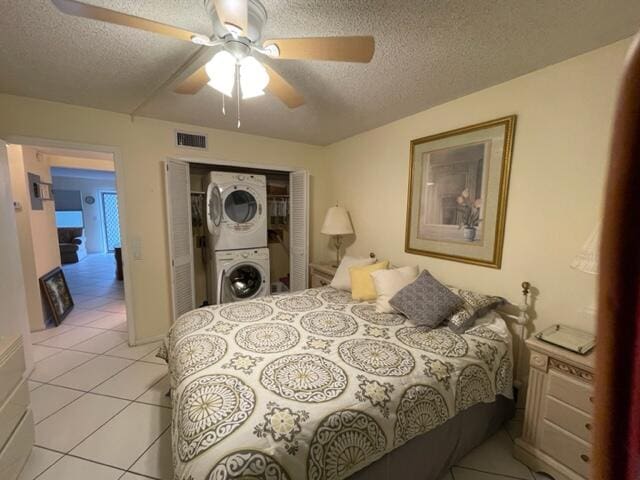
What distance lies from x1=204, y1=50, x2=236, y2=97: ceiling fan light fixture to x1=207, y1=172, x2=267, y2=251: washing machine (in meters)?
1.64

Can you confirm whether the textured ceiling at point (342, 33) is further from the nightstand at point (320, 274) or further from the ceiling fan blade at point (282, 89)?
the nightstand at point (320, 274)

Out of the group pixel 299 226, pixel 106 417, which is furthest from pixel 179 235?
pixel 106 417

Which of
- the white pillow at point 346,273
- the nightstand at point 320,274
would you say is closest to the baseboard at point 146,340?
the nightstand at point 320,274

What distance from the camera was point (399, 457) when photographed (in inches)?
49.2

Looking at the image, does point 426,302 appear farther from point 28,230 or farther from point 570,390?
point 28,230

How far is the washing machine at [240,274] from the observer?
10.3 ft

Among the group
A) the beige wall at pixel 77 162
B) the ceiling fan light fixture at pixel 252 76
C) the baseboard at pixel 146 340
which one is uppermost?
the beige wall at pixel 77 162

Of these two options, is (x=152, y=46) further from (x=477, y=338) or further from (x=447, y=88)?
(x=477, y=338)

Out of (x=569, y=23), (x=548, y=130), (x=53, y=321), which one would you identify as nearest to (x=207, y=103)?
(x=569, y=23)

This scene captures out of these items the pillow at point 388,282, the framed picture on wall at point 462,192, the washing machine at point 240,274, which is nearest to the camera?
the framed picture on wall at point 462,192

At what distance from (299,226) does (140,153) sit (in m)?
1.90

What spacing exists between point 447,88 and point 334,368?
2.13m

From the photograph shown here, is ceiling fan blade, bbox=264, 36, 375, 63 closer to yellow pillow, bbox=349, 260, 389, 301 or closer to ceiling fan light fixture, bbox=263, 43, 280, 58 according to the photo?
ceiling fan light fixture, bbox=263, 43, 280, 58

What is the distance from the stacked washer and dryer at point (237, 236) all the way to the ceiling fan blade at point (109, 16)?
6.30 ft
